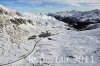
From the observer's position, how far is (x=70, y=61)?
61.9ft

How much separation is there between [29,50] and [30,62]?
3.81 metres

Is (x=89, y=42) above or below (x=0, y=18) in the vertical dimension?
below

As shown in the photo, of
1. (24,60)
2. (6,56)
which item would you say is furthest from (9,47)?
(24,60)

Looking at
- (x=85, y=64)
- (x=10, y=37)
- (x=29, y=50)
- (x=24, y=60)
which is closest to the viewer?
(x=85, y=64)

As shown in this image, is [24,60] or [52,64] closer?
[52,64]

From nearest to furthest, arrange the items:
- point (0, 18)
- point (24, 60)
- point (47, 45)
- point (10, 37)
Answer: point (24, 60), point (47, 45), point (10, 37), point (0, 18)

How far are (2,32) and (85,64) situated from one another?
47.3 feet

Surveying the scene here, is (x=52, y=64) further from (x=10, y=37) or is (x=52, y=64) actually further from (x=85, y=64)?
(x=10, y=37)

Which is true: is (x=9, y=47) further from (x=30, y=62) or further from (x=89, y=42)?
(x=89, y=42)

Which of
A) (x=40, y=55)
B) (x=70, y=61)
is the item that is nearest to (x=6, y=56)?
(x=40, y=55)

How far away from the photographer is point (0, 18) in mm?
32812

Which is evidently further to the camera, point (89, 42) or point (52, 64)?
point (89, 42)

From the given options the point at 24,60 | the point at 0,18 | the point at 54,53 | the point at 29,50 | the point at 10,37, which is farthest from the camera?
the point at 0,18

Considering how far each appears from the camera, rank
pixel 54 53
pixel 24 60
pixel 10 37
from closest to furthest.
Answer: pixel 24 60, pixel 54 53, pixel 10 37
